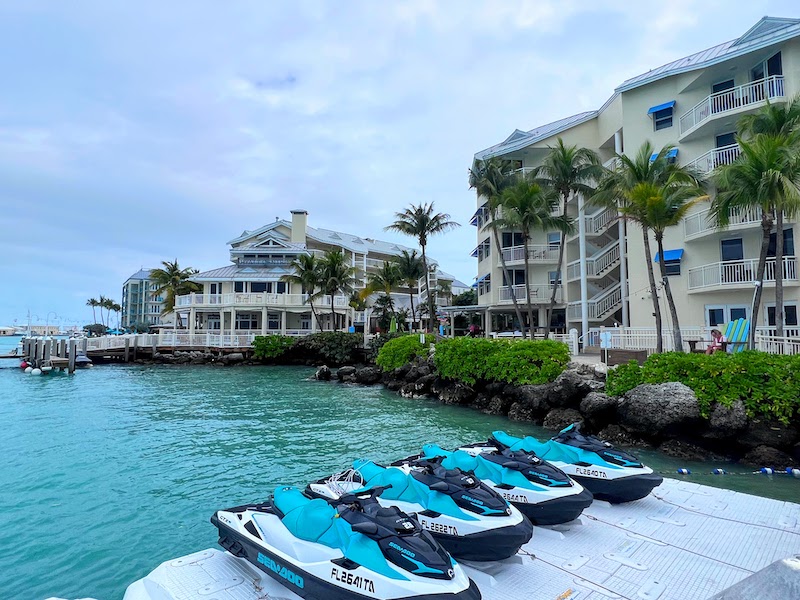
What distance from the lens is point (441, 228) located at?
35.5 m

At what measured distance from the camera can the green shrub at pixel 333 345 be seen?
37.9 meters

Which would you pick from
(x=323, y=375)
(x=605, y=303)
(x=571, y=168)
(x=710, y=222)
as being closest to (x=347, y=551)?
(x=710, y=222)

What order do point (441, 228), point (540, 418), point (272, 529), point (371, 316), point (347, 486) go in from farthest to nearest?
point (371, 316)
point (441, 228)
point (540, 418)
point (347, 486)
point (272, 529)

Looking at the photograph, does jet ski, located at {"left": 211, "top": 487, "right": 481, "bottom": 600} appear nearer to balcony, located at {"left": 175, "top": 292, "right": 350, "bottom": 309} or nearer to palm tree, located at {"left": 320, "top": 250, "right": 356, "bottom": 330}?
palm tree, located at {"left": 320, "top": 250, "right": 356, "bottom": 330}

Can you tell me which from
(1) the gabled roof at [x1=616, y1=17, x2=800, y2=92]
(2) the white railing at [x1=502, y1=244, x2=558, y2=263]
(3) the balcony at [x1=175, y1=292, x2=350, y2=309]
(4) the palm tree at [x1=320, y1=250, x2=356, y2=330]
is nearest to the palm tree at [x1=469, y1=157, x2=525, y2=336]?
(2) the white railing at [x1=502, y1=244, x2=558, y2=263]

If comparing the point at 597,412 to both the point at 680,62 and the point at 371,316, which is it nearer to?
the point at 680,62

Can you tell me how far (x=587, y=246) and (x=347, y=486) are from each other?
2718 cm

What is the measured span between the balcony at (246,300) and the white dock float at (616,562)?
36.9 metres

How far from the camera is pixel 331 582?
165 inches

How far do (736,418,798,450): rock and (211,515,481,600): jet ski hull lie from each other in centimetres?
1022

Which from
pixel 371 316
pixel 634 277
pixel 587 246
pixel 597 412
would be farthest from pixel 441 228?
pixel 597 412

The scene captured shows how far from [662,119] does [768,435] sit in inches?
704

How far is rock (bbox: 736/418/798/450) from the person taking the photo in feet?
35.2

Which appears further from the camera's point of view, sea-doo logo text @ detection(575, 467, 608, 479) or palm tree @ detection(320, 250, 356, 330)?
palm tree @ detection(320, 250, 356, 330)
